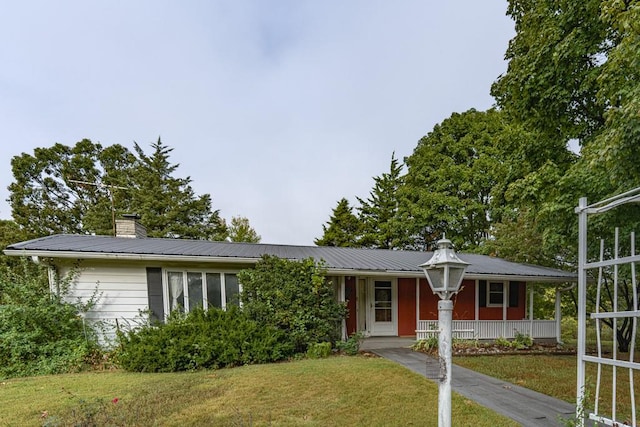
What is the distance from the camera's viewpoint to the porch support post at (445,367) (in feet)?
8.06

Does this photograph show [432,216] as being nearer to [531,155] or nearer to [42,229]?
[531,155]

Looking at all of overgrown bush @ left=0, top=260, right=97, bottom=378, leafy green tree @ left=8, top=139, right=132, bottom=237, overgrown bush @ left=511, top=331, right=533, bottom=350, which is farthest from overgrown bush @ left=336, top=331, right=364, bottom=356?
leafy green tree @ left=8, top=139, right=132, bottom=237

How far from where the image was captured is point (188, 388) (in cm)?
507

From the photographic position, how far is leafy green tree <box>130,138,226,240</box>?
22453 mm

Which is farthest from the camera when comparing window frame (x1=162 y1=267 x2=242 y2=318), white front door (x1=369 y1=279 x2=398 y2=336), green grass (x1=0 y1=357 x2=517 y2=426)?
white front door (x1=369 y1=279 x2=398 y2=336)

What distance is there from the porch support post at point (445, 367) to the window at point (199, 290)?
6100 millimetres

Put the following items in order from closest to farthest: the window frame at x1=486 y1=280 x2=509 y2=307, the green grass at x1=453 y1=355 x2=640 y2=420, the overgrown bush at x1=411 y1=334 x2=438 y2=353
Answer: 1. the green grass at x1=453 y1=355 x2=640 y2=420
2. the overgrown bush at x1=411 y1=334 x2=438 y2=353
3. the window frame at x1=486 y1=280 x2=509 y2=307

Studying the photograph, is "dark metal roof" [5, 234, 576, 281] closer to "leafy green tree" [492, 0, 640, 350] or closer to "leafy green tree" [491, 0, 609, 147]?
"leafy green tree" [492, 0, 640, 350]

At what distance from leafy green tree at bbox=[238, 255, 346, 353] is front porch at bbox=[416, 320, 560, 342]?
10.2ft

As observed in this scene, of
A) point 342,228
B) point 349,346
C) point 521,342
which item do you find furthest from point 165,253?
point 342,228

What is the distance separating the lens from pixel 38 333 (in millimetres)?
6477

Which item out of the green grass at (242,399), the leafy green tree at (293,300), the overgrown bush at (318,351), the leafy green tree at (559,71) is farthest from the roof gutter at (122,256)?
the leafy green tree at (559,71)

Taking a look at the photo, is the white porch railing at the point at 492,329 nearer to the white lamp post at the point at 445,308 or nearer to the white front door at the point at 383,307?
the white front door at the point at 383,307

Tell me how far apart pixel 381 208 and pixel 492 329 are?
14716mm
